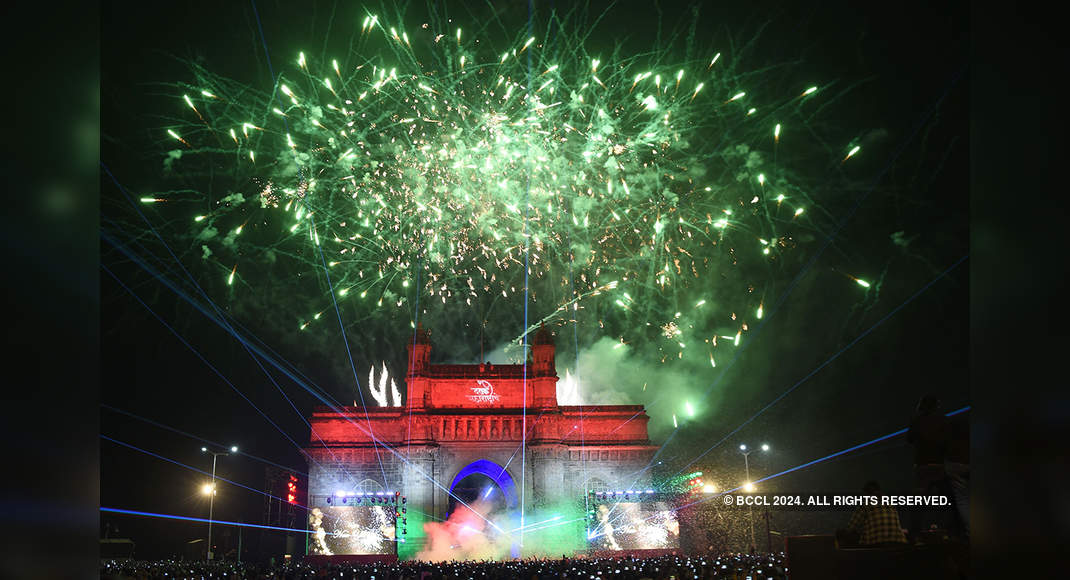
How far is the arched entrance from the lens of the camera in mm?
57031

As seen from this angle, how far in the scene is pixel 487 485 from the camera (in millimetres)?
63812

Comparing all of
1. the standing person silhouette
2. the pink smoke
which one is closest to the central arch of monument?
the pink smoke

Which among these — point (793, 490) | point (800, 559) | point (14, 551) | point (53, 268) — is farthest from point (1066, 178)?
point (793, 490)

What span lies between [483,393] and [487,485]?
917 cm

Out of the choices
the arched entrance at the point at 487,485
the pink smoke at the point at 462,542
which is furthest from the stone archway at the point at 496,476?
the pink smoke at the point at 462,542

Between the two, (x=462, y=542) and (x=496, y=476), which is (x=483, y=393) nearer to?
(x=496, y=476)

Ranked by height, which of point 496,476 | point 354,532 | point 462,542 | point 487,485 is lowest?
point 462,542

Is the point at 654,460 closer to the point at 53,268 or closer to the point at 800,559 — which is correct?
the point at 800,559

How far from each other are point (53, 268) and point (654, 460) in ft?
192

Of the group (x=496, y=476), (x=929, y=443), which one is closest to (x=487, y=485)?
(x=496, y=476)

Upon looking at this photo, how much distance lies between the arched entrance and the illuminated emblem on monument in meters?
4.24

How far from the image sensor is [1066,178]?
1.70 m

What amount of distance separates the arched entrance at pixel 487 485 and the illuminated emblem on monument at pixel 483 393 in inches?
167

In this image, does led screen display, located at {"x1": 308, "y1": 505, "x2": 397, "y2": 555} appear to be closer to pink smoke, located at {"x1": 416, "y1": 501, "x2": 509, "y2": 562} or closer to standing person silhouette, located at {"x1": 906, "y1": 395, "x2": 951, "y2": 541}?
pink smoke, located at {"x1": 416, "y1": 501, "x2": 509, "y2": 562}
